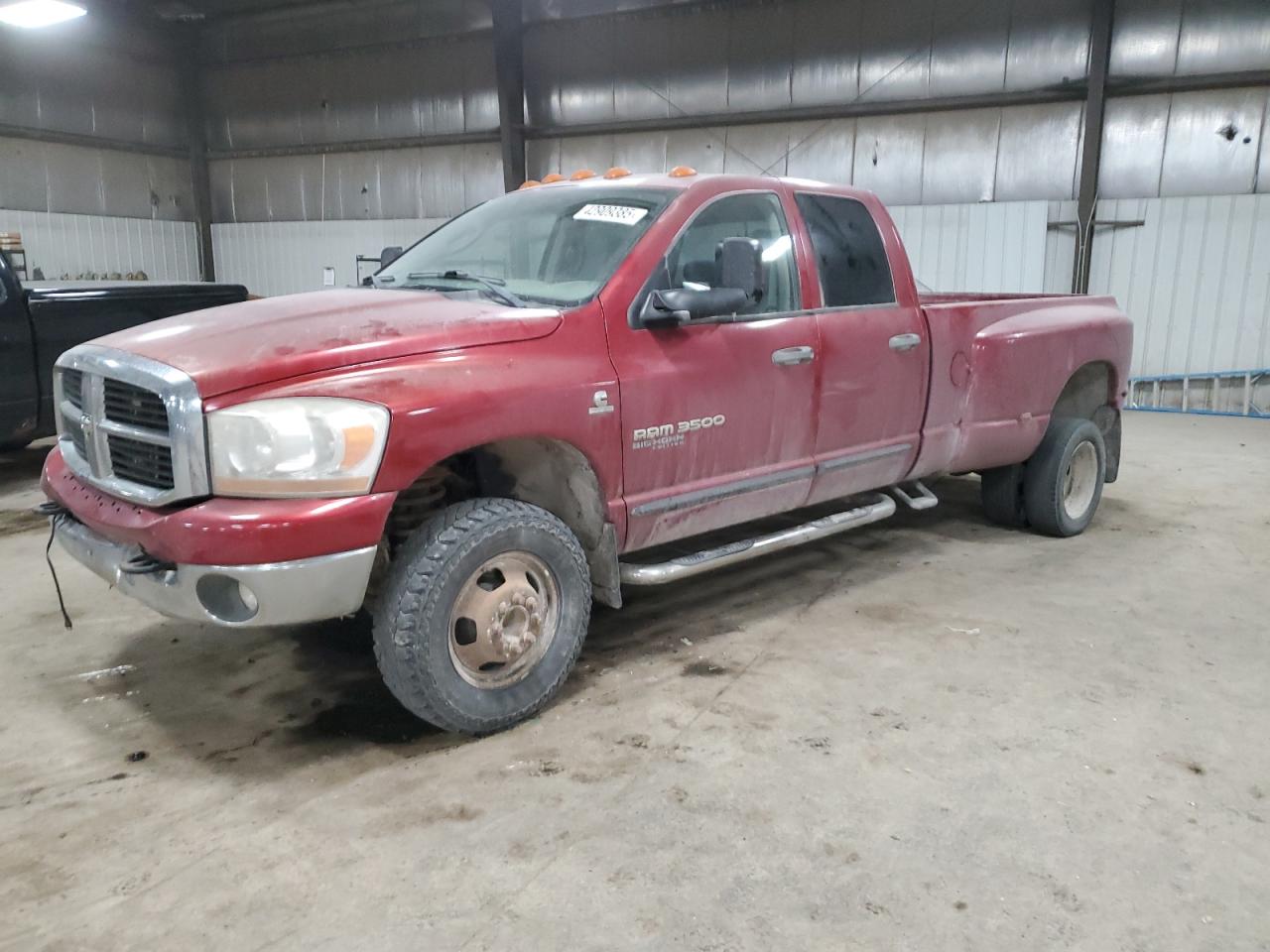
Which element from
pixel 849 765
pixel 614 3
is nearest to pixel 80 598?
pixel 849 765

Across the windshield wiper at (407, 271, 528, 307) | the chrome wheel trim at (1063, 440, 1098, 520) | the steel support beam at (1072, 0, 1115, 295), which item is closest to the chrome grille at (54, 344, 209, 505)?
the windshield wiper at (407, 271, 528, 307)

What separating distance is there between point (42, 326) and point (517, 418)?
5258 mm

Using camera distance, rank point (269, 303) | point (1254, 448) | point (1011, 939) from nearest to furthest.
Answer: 1. point (1011, 939)
2. point (269, 303)
3. point (1254, 448)

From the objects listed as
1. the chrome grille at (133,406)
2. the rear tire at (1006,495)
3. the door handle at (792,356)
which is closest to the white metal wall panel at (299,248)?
the rear tire at (1006,495)

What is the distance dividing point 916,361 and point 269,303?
111 inches


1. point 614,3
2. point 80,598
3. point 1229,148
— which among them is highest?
point 614,3

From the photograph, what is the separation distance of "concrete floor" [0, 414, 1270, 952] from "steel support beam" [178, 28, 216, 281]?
43.5 ft

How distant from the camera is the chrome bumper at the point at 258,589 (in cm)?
252

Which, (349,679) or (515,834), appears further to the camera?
(349,679)

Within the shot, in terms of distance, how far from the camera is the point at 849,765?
284cm

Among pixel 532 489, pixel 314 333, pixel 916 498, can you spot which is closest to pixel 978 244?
pixel 916 498

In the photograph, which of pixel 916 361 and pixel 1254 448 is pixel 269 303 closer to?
pixel 916 361

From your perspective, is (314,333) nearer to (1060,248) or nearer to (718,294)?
(718,294)

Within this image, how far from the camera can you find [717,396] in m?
3.48
